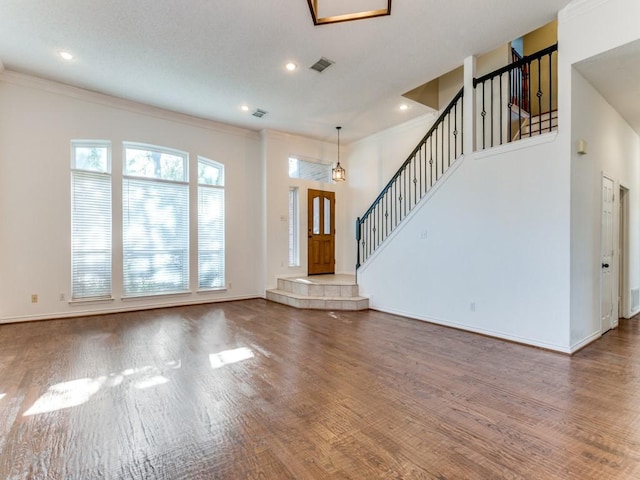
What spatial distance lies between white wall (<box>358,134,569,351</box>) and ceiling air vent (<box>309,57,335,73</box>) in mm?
2339

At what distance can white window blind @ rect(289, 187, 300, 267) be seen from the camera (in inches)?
296

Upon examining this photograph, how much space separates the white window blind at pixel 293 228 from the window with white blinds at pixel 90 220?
3597 millimetres

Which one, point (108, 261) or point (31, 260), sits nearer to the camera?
point (31, 260)

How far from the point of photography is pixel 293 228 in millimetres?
7570

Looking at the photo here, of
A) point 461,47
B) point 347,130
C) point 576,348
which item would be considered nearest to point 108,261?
point 347,130

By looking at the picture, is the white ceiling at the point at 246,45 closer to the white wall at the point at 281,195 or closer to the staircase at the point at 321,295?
the white wall at the point at 281,195

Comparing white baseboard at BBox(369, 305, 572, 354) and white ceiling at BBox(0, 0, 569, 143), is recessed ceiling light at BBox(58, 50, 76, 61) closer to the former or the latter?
white ceiling at BBox(0, 0, 569, 143)

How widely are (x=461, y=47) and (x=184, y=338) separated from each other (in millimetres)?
5266

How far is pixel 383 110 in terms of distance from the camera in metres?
6.03

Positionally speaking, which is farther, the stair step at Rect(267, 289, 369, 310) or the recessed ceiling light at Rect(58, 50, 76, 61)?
the stair step at Rect(267, 289, 369, 310)

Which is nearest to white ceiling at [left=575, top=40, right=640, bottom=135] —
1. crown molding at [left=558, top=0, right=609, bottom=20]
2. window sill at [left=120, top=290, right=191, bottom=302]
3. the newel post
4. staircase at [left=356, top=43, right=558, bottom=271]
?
staircase at [left=356, top=43, right=558, bottom=271]

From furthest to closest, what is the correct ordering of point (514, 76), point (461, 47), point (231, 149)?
point (231, 149) → point (514, 76) → point (461, 47)

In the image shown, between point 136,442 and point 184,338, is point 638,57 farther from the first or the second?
point 184,338

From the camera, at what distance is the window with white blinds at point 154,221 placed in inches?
226
